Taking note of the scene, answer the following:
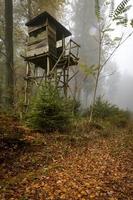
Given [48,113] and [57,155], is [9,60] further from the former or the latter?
[57,155]

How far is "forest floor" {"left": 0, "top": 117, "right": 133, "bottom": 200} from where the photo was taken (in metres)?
4.45

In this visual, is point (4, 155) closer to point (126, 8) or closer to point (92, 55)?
point (126, 8)

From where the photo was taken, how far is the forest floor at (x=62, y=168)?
445 cm

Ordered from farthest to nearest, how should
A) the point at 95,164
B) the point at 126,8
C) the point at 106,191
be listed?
the point at 126,8 < the point at 95,164 < the point at 106,191

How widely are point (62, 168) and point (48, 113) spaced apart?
10.6 feet

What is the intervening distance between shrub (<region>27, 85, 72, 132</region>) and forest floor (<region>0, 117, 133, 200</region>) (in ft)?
1.64

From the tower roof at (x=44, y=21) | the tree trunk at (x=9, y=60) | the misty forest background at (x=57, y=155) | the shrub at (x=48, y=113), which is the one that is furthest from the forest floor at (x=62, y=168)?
the tower roof at (x=44, y=21)

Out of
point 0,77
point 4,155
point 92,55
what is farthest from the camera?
point 92,55

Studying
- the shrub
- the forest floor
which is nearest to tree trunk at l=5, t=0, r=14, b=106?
the shrub

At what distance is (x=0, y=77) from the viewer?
18312mm

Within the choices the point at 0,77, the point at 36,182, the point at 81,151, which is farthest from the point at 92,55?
the point at 36,182

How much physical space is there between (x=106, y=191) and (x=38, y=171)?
1.54 metres

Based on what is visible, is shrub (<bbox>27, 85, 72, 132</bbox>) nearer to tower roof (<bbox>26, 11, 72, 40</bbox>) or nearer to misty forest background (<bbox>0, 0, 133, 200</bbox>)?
misty forest background (<bbox>0, 0, 133, 200</bbox>)

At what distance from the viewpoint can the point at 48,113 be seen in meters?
8.62
